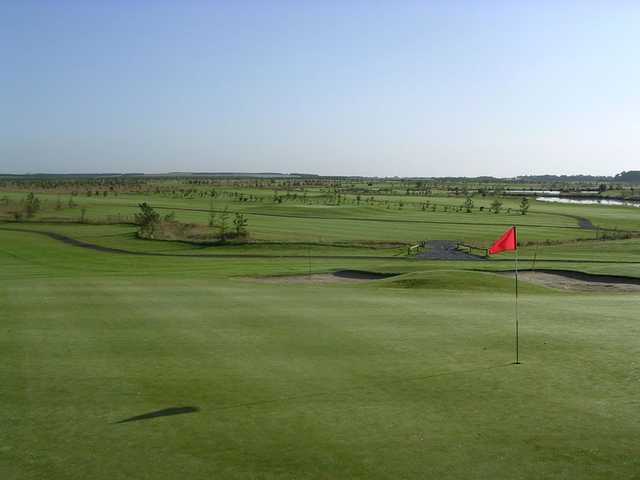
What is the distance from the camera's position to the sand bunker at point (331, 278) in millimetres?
37406

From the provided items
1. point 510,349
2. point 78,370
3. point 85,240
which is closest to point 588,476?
point 510,349

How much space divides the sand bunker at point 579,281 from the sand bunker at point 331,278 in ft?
29.9

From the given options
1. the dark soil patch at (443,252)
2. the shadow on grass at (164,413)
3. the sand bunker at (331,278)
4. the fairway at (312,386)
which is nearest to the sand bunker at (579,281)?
the sand bunker at (331,278)

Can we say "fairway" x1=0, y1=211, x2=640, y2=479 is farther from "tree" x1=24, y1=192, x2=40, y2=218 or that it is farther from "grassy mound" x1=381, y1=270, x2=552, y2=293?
"tree" x1=24, y1=192, x2=40, y2=218

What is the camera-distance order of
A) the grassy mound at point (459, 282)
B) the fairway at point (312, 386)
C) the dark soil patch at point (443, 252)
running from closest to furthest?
the fairway at point (312, 386) < the grassy mound at point (459, 282) < the dark soil patch at point (443, 252)

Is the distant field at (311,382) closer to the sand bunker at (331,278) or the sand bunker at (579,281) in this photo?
the sand bunker at (579,281)

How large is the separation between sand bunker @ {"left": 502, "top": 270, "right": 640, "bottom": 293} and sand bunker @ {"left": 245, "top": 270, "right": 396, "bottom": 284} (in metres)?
9.12

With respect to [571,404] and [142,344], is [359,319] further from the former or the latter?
[571,404]

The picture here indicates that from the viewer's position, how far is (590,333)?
17734 mm

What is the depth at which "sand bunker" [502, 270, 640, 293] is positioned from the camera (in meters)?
34.5

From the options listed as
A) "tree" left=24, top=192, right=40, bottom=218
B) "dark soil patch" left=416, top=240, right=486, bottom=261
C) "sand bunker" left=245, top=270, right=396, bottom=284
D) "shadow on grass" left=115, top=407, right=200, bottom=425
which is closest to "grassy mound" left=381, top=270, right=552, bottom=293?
"sand bunker" left=245, top=270, right=396, bottom=284

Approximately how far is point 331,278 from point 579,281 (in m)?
15.5

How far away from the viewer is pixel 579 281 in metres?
37.8

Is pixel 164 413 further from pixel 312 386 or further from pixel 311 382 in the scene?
pixel 311 382
